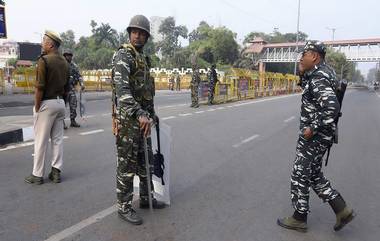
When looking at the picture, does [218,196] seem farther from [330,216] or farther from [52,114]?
[52,114]

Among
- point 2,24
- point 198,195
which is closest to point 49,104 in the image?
point 198,195

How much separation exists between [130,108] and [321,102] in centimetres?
172

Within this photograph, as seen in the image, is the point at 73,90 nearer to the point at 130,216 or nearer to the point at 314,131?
the point at 130,216

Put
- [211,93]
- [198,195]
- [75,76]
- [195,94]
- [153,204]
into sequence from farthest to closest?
[211,93] → [195,94] → [75,76] → [198,195] → [153,204]

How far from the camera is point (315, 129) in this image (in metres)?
3.95

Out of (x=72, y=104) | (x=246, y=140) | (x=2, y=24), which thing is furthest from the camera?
(x=2, y=24)

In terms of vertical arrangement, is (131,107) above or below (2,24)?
below

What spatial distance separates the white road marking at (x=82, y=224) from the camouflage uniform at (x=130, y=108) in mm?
290

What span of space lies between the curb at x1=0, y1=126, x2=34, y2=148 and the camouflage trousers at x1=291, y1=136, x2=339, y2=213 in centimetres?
588

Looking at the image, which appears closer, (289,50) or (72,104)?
(72,104)

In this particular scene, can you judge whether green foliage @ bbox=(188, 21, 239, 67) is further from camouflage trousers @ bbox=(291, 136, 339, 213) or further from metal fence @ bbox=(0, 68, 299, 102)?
camouflage trousers @ bbox=(291, 136, 339, 213)

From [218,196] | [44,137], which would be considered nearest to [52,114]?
[44,137]

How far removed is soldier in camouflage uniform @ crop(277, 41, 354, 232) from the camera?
3.90 m

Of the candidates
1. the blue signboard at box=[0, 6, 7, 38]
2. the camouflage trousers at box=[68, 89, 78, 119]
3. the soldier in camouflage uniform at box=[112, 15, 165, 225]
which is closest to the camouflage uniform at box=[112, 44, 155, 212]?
the soldier in camouflage uniform at box=[112, 15, 165, 225]
